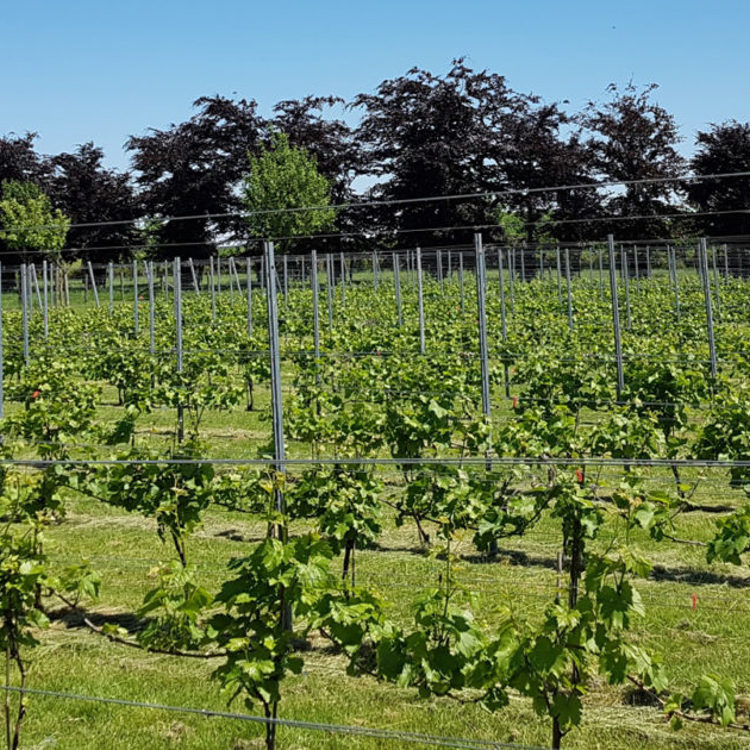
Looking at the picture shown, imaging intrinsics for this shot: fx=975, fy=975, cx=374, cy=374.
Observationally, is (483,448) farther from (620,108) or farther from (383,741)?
(620,108)

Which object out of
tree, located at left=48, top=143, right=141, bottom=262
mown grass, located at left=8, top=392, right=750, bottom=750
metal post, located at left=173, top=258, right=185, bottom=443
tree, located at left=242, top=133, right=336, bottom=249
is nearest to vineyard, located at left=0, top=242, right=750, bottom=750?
mown grass, located at left=8, top=392, right=750, bottom=750

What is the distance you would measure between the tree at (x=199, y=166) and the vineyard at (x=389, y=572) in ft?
109

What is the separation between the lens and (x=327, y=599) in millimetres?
3805

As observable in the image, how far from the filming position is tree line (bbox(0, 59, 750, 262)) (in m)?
38.2

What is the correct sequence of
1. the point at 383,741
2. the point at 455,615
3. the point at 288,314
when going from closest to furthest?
the point at 455,615 < the point at 383,741 < the point at 288,314

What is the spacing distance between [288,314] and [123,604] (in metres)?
14.2

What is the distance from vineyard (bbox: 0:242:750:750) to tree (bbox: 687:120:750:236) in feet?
96.8

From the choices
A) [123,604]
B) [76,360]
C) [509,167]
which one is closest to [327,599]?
[123,604]

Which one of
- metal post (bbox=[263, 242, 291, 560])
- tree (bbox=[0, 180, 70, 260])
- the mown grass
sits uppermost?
tree (bbox=[0, 180, 70, 260])

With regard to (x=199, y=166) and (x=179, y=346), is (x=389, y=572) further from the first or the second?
(x=199, y=166)

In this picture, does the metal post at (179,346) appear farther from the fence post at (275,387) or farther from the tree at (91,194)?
the tree at (91,194)

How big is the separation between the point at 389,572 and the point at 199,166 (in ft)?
134

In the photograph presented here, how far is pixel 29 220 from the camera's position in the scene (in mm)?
36000

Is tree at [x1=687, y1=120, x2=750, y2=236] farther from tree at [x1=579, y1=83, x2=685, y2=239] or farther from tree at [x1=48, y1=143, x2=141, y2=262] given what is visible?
tree at [x1=48, y1=143, x2=141, y2=262]
